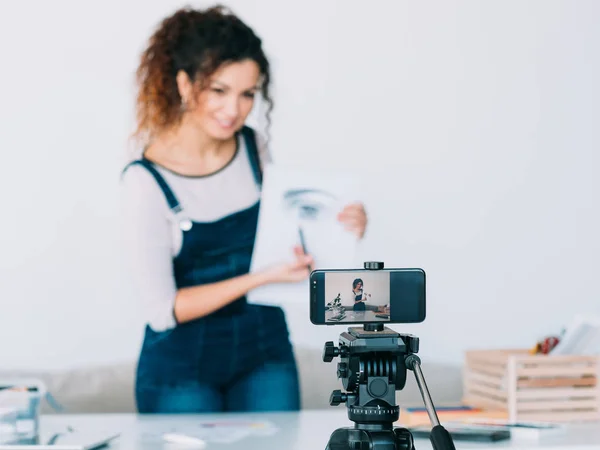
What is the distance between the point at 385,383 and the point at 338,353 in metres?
0.08

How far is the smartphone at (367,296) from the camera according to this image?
1328mm

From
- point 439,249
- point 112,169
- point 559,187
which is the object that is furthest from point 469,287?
point 112,169

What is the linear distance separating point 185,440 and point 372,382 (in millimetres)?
810

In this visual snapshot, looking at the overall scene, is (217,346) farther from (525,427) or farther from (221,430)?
(525,427)

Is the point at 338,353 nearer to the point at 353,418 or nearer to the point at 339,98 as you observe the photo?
the point at 353,418

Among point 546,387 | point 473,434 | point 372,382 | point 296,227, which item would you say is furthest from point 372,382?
point 296,227

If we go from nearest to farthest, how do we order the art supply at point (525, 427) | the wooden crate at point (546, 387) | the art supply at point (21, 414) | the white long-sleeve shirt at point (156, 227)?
the art supply at point (21, 414), the art supply at point (525, 427), the wooden crate at point (546, 387), the white long-sleeve shirt at point (156, 227)

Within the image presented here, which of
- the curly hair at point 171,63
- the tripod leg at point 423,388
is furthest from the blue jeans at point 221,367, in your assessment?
the tripod leg at point 423,388

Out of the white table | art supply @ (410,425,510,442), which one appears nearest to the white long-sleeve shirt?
the white table

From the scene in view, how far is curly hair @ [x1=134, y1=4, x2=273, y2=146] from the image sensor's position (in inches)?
99.3

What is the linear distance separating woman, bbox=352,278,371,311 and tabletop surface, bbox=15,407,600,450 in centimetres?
65

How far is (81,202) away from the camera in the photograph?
2.51 meters

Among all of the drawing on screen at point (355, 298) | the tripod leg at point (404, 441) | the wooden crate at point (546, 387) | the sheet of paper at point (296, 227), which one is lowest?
the wooden crate at point (546, 387)

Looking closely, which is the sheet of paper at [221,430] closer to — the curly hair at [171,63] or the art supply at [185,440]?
the art supply at [185,440]
